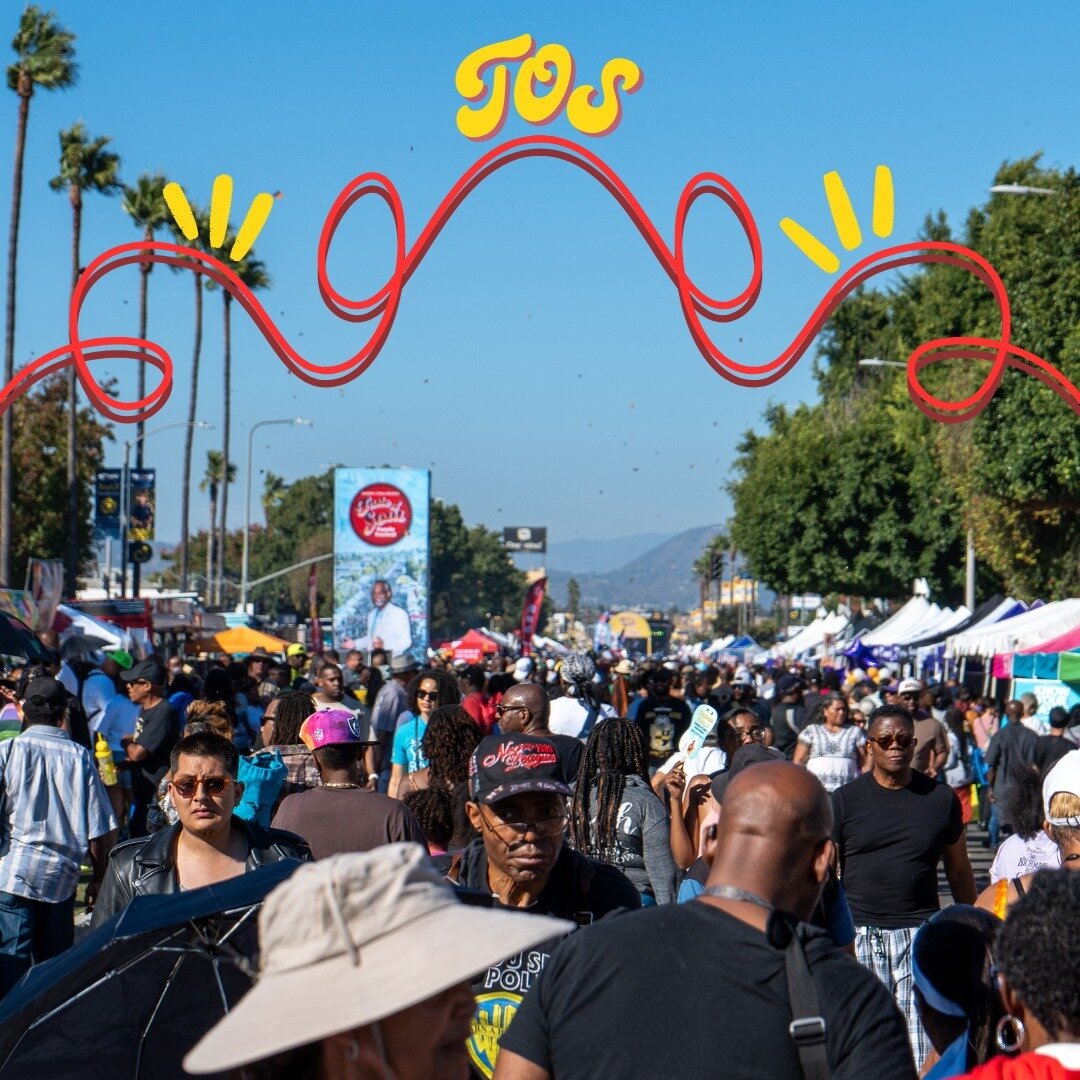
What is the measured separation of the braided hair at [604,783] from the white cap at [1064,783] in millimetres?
1627

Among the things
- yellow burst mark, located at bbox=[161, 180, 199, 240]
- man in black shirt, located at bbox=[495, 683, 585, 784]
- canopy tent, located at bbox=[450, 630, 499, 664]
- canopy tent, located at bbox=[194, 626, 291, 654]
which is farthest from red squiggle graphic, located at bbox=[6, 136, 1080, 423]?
canopy tent, located at bbox=[450, 630, 499, 664]

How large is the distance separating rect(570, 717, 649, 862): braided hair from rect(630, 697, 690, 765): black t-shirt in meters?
5.76

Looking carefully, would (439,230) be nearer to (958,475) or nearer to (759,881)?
(759,881)

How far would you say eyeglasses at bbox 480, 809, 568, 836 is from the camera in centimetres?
483

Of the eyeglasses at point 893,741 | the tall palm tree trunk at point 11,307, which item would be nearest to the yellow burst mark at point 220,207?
the eyeglasses at point 893,741

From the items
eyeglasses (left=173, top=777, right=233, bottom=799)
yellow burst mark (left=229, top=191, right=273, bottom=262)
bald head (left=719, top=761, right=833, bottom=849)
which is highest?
yellow burst mark (left=229, top=191, right=273, bottom=262)

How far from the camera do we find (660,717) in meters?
15.4

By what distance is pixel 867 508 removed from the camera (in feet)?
182

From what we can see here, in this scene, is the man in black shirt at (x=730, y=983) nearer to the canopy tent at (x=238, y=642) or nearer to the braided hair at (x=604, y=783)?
the braided hair at (x=604, y=783)

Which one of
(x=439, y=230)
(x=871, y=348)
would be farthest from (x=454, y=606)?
(x=439, y=230)

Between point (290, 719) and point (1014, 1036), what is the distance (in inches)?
279

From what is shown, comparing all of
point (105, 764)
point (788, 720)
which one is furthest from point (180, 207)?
point (788, 720)

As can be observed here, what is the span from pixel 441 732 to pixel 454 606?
14277 centimetres

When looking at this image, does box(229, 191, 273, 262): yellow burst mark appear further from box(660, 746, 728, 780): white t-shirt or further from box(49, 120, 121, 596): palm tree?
box(49, 120, 121, 596): palm tree
